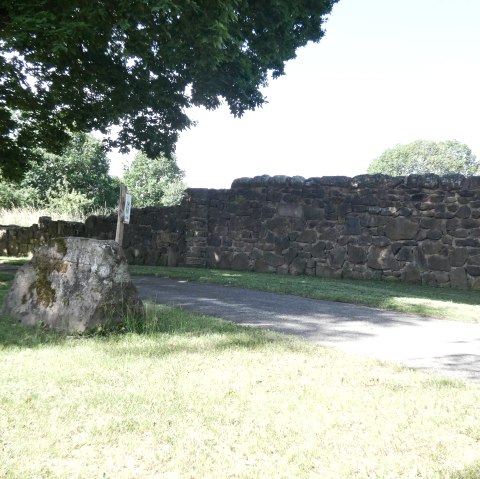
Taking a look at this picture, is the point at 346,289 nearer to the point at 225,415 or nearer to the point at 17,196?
the point at 225,415

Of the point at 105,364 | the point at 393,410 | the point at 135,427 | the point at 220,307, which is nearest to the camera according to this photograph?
the point at 135,427

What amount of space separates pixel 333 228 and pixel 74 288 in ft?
30.0

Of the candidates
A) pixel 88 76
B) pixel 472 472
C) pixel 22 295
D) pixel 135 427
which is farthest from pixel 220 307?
pixel 88 76

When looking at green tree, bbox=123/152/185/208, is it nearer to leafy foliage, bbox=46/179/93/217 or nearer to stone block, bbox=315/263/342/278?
leafy foliage, bbox=46/179/93/217

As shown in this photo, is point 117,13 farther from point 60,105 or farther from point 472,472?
point 472,472

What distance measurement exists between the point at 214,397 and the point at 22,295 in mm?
3352

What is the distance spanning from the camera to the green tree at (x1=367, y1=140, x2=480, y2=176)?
58156 millimetres

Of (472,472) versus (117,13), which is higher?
(117,13)

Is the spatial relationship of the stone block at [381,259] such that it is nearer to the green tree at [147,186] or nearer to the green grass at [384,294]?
the green grass at [384,294]

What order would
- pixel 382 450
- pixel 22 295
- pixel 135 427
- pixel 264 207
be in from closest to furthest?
pixel 382 450 < pixel 135 427 < pixel 22 295 < pixel 264 207

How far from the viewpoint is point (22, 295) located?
5828 mm

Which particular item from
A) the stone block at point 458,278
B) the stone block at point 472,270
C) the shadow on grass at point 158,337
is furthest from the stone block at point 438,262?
the shadow on grass at point 158,337

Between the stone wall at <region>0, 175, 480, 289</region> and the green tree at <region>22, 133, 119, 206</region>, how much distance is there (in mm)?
15542

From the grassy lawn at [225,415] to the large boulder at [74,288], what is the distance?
659mm
